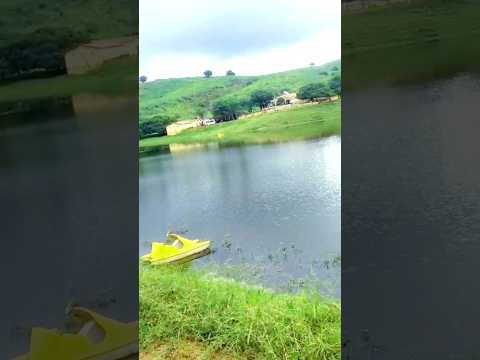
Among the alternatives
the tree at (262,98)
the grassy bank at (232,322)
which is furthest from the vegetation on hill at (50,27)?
the tree at (262,98)

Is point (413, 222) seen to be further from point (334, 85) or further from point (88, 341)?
point (334, 85)

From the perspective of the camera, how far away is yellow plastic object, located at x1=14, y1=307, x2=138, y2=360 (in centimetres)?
163

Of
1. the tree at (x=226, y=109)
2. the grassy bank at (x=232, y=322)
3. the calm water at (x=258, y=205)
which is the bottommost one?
the grassy bank at (x=232, y=322)

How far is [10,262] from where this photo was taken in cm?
162

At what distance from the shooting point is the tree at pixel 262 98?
3.28 metres

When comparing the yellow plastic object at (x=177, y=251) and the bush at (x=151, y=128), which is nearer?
the yellow plastic object at (x=177, y=251)

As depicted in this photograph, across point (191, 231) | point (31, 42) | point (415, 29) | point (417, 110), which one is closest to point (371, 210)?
point (417, 110)

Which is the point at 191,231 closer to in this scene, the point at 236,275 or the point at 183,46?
the point at 236,275

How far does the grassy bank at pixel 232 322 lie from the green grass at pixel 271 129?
0.96 m

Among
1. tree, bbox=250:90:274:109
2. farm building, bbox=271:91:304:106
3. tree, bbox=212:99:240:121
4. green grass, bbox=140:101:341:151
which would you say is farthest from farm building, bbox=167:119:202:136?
farm building, bbox=271:91:304:106

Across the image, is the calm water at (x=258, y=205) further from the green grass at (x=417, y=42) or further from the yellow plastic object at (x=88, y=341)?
the yellow plastic object at (x=88, y=341)

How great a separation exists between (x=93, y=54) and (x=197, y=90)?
5.52 ft

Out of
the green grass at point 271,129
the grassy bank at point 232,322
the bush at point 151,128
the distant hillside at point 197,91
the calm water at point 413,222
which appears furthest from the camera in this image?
the bush at point 151,128

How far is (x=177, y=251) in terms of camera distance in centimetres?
295
